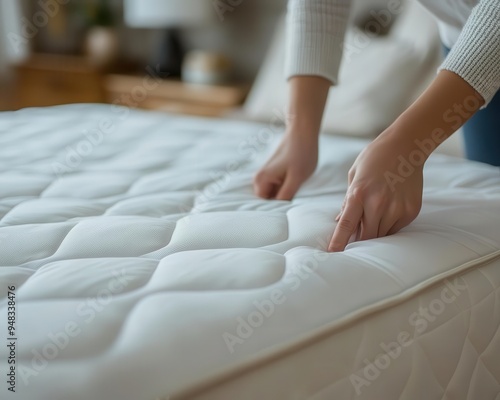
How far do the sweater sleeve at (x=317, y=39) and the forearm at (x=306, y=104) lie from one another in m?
0.02

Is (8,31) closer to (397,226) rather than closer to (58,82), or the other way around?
(58,82)

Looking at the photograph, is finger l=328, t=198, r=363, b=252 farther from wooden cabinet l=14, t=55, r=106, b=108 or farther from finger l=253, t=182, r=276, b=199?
wooden cabinet l=14, t=55, r=106, b=108

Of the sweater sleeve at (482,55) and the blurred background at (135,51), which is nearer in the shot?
the sweater sleeve at (482,55)

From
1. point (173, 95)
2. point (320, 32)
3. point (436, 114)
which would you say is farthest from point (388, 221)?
point (173, 95)

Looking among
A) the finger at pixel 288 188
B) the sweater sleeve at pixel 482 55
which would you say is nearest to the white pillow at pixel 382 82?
the finger at pixel 288 188

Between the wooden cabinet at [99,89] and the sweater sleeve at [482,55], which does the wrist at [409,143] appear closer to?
the sweater sleeve at [482,55]

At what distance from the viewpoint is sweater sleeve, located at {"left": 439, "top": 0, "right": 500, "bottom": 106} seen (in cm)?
73

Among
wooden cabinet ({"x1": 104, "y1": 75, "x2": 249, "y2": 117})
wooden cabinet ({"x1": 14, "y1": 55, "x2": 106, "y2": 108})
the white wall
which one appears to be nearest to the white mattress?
wooden cabinet ({"x1": 104, "y1": 75, "x2": 249, "y2": 117})

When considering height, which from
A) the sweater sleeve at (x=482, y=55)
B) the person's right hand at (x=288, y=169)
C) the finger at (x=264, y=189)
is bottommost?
the finger at (x=264, y=189)

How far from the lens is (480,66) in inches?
28.9

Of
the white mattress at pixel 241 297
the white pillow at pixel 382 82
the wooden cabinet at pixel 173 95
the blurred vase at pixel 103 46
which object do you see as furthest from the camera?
the blurred vase at pixel 103 46

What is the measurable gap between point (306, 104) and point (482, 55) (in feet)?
1.22

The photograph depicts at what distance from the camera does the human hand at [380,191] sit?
0.70 m

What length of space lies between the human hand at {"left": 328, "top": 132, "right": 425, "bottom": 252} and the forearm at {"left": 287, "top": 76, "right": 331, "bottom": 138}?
1.01ft
